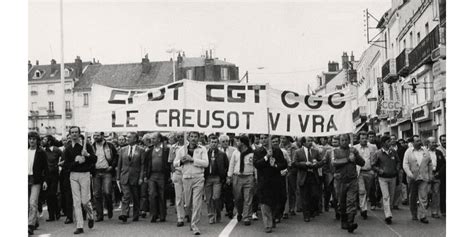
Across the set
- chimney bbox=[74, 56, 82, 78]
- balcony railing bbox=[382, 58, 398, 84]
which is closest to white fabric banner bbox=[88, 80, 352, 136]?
balcony railing bbox=[382, 58, 398, 84]

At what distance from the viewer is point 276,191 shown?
1251 cm

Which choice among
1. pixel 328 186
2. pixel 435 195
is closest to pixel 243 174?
pixel 328 186

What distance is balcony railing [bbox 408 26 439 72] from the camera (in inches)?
1022

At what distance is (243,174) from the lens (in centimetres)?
1345

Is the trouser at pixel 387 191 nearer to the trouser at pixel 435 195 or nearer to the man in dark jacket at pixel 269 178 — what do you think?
the trouser at pixel 435 195

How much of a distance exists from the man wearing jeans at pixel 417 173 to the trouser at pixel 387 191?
424mm

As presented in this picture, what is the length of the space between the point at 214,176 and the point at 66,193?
329 centimetres

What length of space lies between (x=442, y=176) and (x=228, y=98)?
556 centimetres

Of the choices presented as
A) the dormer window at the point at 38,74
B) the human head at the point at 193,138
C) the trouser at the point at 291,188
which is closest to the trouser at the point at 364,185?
the trouser at the point at 291,188

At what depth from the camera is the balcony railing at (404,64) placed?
33.3 m
